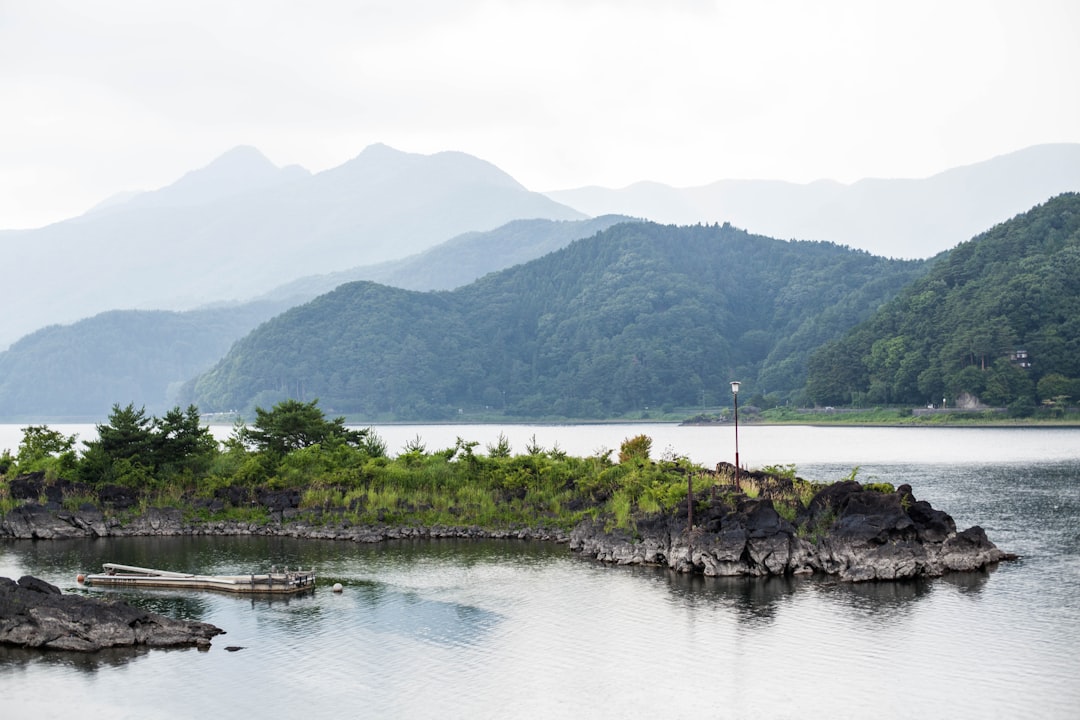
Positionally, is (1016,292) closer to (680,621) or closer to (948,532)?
(948,532)

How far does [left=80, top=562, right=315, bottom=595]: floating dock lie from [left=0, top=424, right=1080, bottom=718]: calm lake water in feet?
2.61

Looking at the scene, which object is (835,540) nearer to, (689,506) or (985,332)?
(689,506)

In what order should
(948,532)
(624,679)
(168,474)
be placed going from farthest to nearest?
1. (168,474)
2. (948,532)
3. (624,679)

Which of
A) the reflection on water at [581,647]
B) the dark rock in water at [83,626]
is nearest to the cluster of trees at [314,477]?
the reflection on water at [581,647]

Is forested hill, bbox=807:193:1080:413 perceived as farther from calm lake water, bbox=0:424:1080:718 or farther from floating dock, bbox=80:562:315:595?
floating dock, bbox=80:562:315:595

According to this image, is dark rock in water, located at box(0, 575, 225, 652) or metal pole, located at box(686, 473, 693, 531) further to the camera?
metal pole, located at box(686, 473, 693, 531)

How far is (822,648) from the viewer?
82.8ft

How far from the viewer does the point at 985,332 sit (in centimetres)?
13862

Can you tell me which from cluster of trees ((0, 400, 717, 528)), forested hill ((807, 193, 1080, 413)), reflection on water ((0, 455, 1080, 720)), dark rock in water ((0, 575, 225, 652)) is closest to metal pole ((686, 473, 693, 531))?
reflection on water ((0, 455, 1080, 720))

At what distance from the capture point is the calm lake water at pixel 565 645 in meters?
22.0

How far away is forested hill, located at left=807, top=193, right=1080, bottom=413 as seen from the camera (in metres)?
134

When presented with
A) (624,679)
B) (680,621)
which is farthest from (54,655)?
(680,621)

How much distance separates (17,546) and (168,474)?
7825 millimetres

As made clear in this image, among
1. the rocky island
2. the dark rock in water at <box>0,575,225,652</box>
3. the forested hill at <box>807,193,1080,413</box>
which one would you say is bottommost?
the dark rock in water at <box>0,575,225,652</box>
